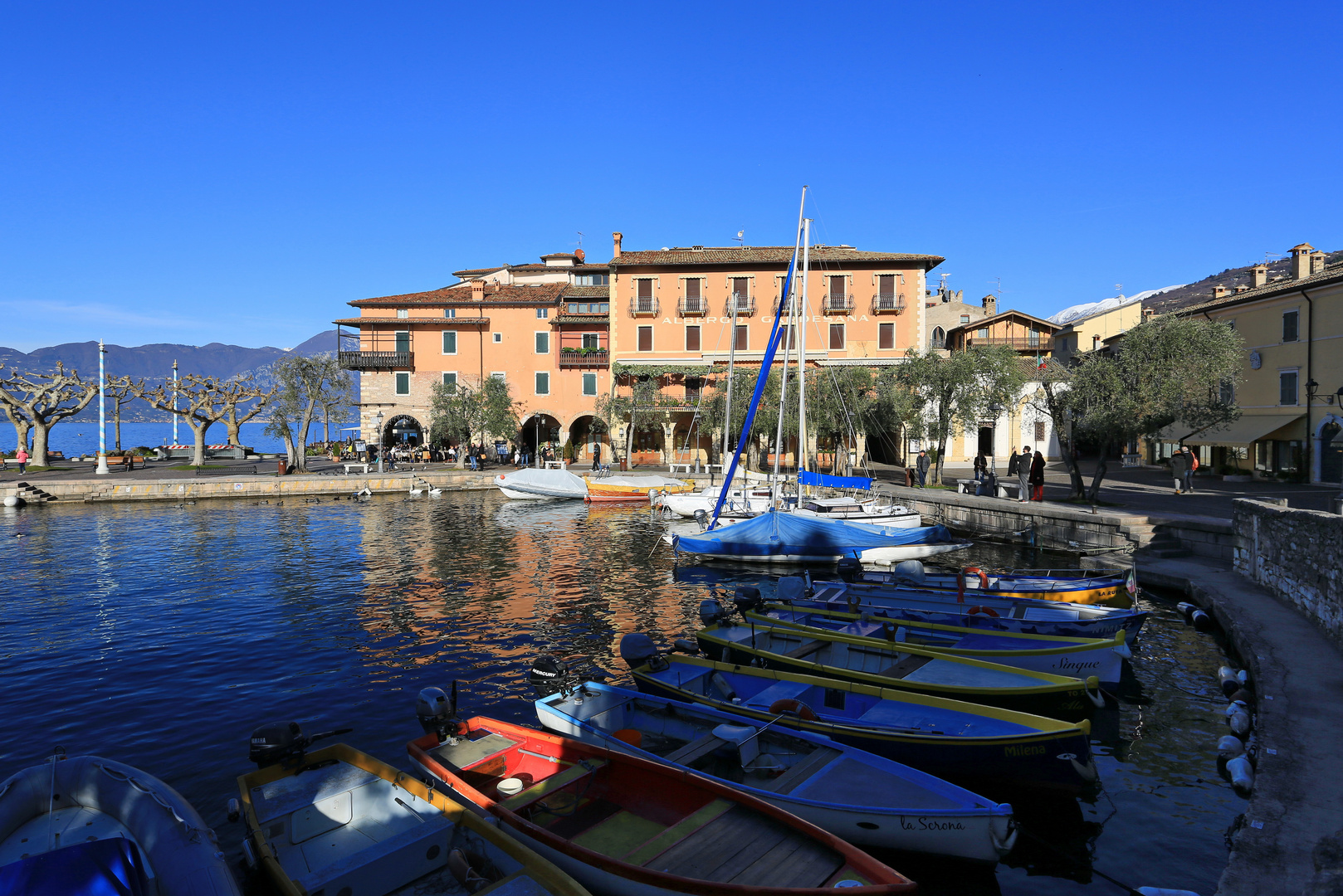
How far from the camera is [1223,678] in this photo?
10688 millimetres

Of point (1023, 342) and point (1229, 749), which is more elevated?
point (1023, 342)

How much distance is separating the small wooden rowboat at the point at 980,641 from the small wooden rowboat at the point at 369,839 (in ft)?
20.7

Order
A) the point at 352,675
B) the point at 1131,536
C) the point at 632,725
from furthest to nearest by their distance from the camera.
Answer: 1. the point at 1131,536
2. the point at 352,675
3. the point at 632,725

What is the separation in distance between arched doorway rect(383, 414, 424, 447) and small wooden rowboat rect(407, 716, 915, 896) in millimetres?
44720

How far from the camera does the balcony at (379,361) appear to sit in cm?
4738

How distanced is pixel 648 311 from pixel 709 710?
39.9 m

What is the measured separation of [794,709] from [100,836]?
236 inches

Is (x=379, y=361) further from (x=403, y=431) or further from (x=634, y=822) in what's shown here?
(x=634, y=822)

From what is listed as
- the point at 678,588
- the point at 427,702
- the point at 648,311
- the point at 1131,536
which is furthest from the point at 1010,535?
the point at 648,311

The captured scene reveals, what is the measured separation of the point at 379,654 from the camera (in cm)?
1313

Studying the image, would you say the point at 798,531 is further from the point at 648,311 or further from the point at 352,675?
the point at 648,311

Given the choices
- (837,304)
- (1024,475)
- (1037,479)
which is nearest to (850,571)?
(1024,475)


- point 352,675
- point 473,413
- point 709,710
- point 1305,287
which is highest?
point 1305,287

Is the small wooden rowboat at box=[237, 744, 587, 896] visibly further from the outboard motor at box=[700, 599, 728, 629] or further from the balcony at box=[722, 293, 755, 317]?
the balcony at box=[722, 293, 755, 317]
